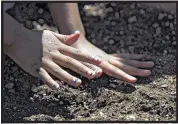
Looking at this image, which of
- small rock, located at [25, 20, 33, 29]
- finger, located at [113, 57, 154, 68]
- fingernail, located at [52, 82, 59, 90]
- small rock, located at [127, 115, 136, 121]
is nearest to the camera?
small rock, located at [127, 115, 136, 121]

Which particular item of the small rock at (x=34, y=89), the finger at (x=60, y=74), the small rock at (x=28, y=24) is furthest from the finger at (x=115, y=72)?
the small rock at (x=28, y=24)

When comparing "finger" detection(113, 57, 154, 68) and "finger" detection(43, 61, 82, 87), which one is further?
"finger" detection(113, 57, 154, 68)

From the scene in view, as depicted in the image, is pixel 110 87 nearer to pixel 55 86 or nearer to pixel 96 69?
pixel 96 69

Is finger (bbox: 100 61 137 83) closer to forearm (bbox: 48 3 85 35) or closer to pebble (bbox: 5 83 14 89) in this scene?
forearm (bbox: 48 3 85 35)

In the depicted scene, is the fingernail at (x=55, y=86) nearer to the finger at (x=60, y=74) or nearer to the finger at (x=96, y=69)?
the finger at (x=60, y=74)

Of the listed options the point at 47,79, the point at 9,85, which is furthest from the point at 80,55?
the point at 9,85

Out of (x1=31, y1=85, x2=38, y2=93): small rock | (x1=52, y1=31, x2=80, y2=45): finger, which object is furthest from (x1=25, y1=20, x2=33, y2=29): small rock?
(x1=31, y1=85, x2=38, y2=93): small rock
